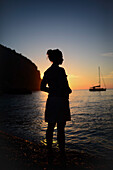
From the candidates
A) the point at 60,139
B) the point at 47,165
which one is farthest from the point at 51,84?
the point at 47,165

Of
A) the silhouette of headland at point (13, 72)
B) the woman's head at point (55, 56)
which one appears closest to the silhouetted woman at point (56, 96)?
the woman's head at point (55, 56)

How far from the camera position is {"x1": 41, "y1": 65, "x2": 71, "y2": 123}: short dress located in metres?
2.66

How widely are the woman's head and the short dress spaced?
165 mm

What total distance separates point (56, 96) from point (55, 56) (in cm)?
91

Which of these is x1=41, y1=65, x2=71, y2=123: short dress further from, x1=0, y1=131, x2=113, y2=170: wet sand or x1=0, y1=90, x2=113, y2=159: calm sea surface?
x1=0, y1=90, x2=113, y2=159: calm sea surface

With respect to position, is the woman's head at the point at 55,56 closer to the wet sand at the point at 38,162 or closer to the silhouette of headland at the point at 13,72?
the wet sand at the point at 38,162

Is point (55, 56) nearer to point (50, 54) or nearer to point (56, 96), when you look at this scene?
point (50, 54)

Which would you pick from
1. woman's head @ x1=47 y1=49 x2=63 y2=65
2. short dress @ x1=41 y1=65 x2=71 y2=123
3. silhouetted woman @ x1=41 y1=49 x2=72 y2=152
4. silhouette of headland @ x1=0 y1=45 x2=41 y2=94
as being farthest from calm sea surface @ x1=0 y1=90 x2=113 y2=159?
silhouette of headland @ x1=0 y1=45 x2=41 y2=94

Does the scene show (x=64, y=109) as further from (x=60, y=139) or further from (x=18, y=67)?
(x=18, y=67)

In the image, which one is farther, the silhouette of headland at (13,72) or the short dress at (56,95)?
the silhouette of headland at (13,72)

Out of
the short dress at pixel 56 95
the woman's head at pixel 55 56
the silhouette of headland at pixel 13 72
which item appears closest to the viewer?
the short dress at pixel 56 95

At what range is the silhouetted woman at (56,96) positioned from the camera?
2666 mm

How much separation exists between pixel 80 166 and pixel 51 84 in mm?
1794

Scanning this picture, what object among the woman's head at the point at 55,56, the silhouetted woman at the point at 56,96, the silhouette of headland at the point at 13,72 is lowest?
the silhouetted woman at the point at 56,96
